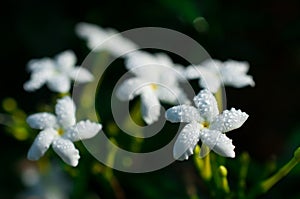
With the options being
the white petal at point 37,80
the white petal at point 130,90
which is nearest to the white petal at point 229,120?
the white petal at point 130,90

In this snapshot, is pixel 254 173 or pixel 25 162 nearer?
pixel 254 173

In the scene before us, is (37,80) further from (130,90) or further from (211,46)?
(211,46)

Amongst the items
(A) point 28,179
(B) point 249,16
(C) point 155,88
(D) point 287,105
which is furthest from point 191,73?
(A) point 28,179

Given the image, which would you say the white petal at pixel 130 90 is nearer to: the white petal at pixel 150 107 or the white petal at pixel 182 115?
the white petal at pixel 150 107

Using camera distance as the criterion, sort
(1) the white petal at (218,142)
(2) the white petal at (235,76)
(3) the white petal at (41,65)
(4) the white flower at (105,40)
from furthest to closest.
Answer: (4) the white flower at (105,40) < (3) the white petal at (41,65) < (2) the white petal at (235,76) < (1) the white petal at (218,142)

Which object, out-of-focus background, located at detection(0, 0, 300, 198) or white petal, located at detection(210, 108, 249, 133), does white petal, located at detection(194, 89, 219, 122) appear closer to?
white petal, located at detection(210, 108, 249, 133)

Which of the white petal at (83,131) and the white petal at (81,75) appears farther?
the white petal at (81,75)

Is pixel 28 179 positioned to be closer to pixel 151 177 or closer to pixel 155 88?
pixel 151 177
